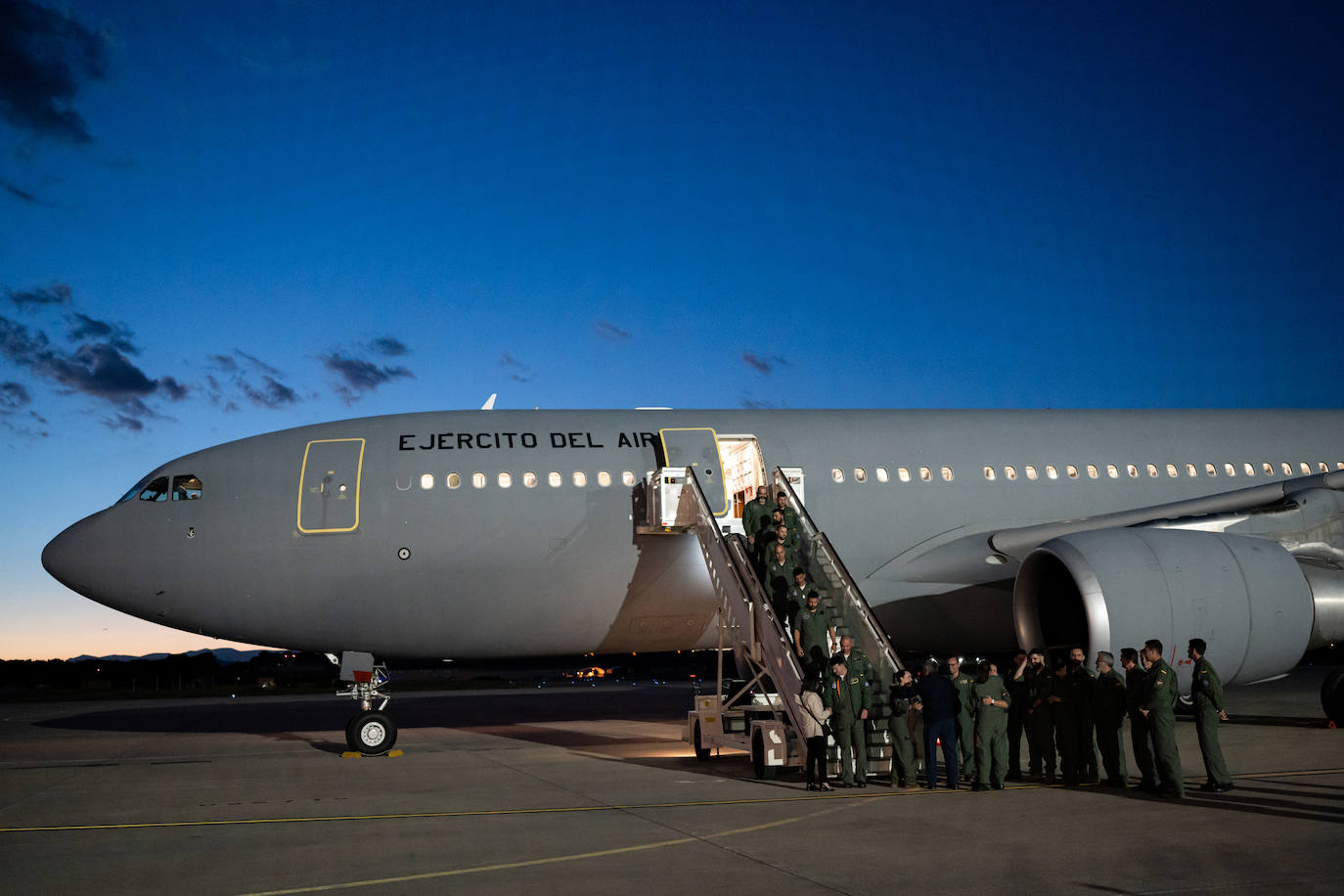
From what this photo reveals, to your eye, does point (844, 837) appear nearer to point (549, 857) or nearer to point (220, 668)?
point (549, 857)

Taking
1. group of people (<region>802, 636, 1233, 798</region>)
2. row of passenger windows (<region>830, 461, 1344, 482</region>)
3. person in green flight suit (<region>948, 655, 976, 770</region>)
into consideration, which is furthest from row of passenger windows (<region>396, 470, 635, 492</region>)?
person in green flight suit (<region>948, 655, 976, 770</region>)

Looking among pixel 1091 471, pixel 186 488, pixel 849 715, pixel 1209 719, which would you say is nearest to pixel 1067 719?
pixel 1209 719

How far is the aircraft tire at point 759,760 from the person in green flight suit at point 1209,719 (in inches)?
142

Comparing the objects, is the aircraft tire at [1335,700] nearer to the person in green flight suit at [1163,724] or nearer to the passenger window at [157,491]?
the person in green flight suit at [1163,724]

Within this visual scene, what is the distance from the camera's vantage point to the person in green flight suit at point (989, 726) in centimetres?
991

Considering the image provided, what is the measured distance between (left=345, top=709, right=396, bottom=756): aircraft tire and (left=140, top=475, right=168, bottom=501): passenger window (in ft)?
11.2

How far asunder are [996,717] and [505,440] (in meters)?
6.81

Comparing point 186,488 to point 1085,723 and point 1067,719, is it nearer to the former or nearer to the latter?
point 1067,719

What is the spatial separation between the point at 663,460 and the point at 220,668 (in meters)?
43.8

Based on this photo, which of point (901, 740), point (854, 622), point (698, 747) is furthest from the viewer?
point (698, 747)

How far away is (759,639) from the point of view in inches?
460

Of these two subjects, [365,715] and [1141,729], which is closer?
[1141,729]

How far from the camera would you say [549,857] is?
735cm

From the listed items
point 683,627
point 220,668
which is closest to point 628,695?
point 683,627
